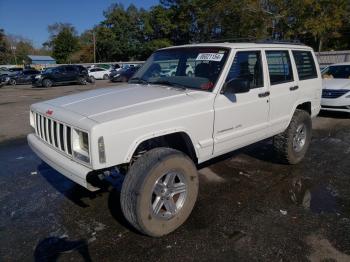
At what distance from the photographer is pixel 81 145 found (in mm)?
3135

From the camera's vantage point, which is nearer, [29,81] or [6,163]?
[6,163]

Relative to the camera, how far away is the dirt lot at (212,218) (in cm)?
315

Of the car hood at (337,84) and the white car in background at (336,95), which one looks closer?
the white car in background at (336,95)

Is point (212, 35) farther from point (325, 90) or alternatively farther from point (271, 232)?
point (271, 232)

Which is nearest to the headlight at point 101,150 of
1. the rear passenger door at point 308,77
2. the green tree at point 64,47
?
the rear passenger door at point 308,77

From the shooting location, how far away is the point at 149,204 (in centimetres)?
316

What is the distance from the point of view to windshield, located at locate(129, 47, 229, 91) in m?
3.99

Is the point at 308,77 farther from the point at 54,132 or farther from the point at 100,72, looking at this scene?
the point at 100,72

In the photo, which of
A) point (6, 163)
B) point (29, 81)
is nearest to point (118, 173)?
point (6, 163)

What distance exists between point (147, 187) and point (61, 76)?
81.9ft

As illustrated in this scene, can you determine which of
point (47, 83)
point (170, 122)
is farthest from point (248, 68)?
point (47, 83)

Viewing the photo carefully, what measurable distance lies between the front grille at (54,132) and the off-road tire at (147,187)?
2.33ft

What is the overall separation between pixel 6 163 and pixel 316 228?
509 cm

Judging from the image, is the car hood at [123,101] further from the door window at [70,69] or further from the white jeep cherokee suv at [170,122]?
the door window at [70,69]
